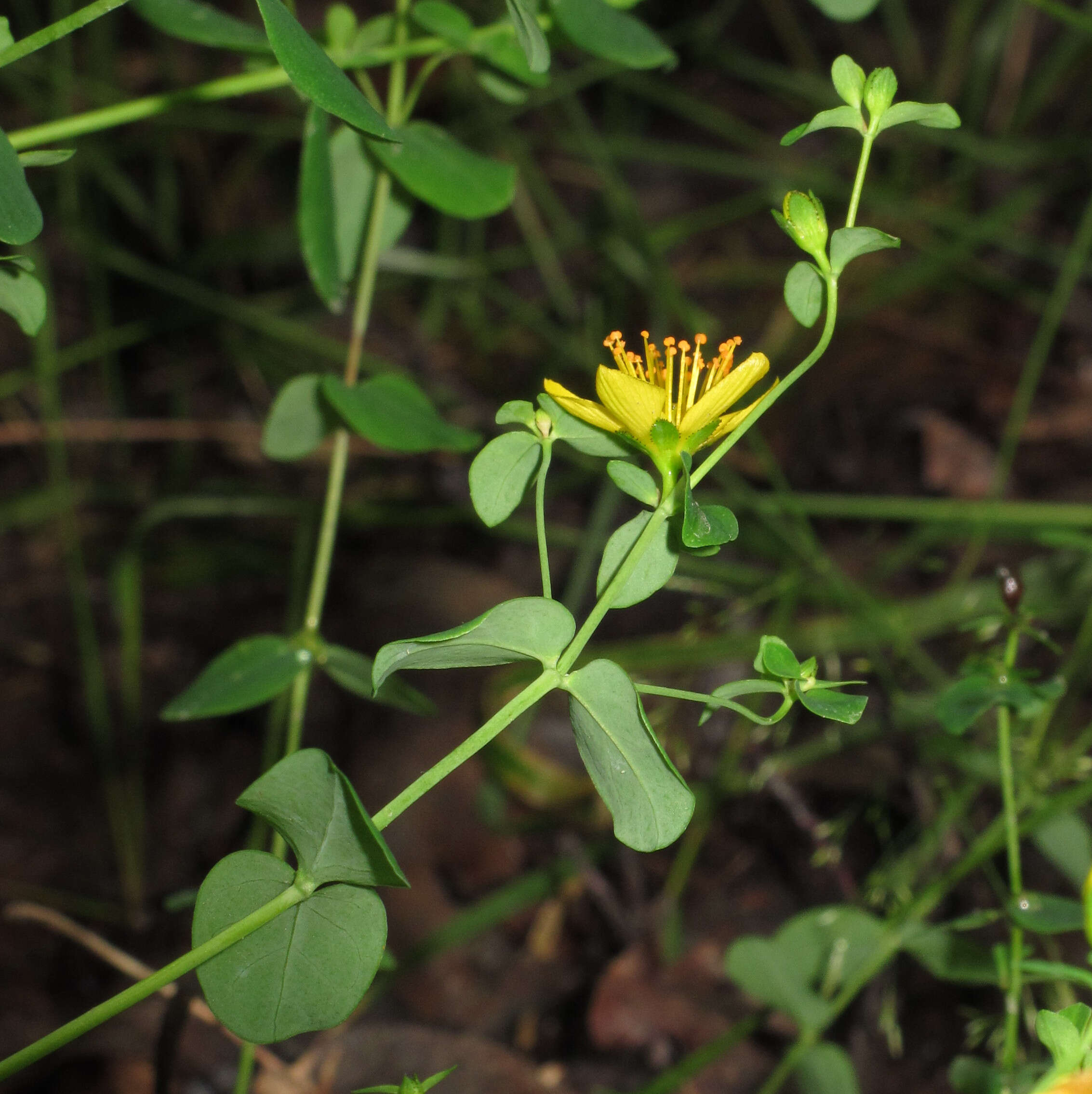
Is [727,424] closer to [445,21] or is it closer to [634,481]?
[634,481]

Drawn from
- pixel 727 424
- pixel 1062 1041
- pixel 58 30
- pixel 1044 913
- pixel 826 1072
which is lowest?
pixel 826 1072

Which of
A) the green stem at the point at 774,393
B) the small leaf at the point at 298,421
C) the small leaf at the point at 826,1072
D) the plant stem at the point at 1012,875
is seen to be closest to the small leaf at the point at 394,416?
the small leaf at the point at 298,421

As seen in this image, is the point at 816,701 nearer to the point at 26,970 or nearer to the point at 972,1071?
the point at 972,1071

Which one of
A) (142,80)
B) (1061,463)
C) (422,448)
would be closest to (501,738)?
(422,448)

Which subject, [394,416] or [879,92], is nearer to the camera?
[879,92]

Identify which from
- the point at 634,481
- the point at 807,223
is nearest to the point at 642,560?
the point at 634,481

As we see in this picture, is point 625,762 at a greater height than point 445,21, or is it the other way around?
point 445,21

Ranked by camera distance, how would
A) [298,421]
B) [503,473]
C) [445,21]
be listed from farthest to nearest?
[298,421] < [445,21] < [503,473]
